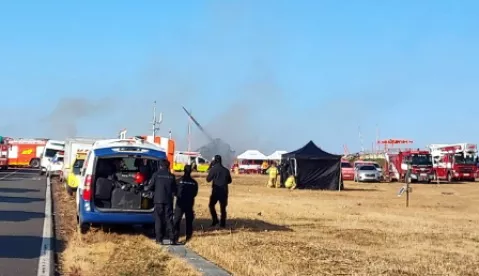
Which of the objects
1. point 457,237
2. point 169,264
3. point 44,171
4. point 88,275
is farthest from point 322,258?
point 44,171

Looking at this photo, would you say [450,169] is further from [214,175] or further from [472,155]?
[214,175]

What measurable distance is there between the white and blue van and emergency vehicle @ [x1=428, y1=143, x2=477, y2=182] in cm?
4536

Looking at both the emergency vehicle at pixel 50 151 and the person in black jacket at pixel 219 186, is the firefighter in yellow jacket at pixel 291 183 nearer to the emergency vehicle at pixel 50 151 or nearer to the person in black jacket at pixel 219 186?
the emergency vehicle at pixel 50 151

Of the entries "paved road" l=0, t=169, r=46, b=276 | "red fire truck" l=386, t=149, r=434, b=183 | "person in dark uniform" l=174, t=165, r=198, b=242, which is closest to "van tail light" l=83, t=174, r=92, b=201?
"paved road" l=0, t=169, r=46, b=276

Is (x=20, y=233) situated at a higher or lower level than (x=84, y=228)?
lower

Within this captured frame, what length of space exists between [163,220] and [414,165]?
44.4 metres

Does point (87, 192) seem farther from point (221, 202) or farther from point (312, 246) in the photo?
point (312, 246)

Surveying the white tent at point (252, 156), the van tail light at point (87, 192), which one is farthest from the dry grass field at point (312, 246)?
the white tent at point (252, 156)

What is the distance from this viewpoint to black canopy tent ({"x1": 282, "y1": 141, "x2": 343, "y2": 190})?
4331cm

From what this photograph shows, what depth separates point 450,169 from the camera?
59188 millimetres

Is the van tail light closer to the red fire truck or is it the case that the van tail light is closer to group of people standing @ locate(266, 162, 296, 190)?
group of people standing @ locate(266, 162, 296, 190)

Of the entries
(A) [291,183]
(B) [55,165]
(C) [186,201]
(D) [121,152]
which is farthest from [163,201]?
(B) [55,165]

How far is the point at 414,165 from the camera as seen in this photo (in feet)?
188

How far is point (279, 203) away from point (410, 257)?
1480 centimetres
